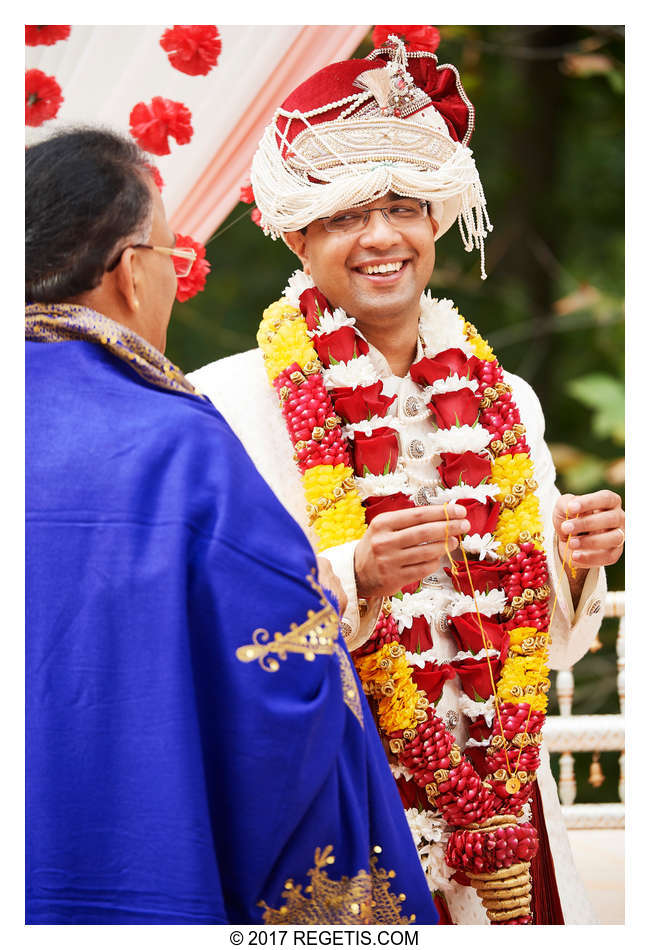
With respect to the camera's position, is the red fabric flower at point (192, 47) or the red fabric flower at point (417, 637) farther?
the red fabric flower at point (192, 47)

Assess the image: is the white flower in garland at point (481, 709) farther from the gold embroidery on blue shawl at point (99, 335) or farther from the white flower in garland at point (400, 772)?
the gold embroidery on blue shawl at point (99, 335)

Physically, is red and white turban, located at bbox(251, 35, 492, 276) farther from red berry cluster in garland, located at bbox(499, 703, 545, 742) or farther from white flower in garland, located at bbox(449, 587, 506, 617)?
red berry cluster in garland, located at bbox(499, 703, 545, 742)

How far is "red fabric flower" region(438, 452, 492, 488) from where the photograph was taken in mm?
2500

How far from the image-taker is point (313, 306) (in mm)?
2553

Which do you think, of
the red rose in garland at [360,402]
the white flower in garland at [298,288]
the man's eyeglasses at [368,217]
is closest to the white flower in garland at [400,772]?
the red rose in garland at [360,402]

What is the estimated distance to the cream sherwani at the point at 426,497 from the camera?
2479 millimetres

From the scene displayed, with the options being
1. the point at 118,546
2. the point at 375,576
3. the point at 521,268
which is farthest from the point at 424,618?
the point at 521,268

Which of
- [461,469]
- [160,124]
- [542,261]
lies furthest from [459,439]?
[542,261]

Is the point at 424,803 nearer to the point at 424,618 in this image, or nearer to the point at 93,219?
the point at 424,618

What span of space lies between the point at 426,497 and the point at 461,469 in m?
0.10

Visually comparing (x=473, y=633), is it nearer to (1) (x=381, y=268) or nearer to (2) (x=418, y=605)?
(2) (x=418, y=605)

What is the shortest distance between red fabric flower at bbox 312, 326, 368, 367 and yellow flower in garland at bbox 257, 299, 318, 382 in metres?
0.02

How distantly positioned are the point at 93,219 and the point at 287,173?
2.49 feet

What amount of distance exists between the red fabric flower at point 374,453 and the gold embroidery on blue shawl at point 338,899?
2.77 ft
